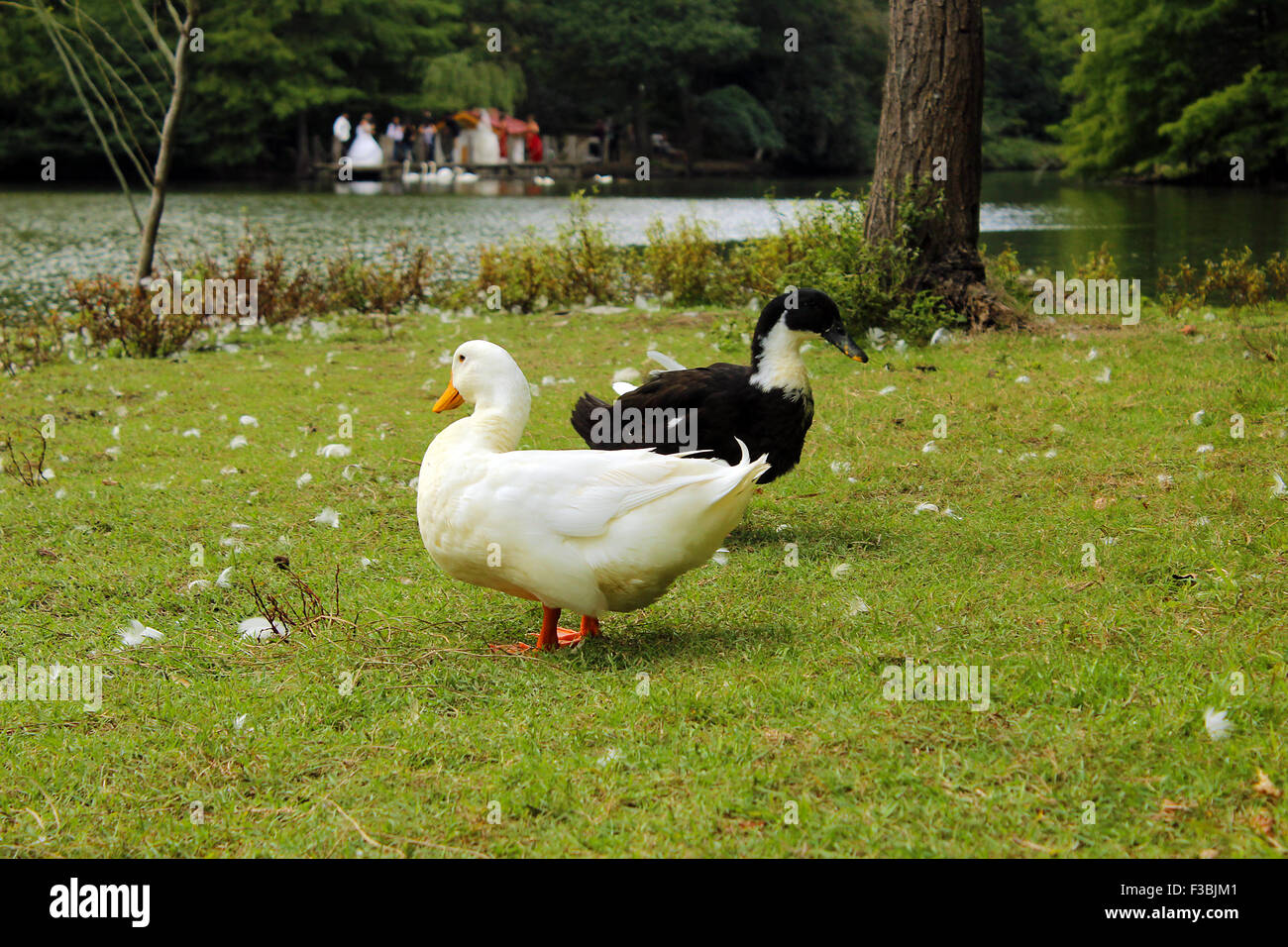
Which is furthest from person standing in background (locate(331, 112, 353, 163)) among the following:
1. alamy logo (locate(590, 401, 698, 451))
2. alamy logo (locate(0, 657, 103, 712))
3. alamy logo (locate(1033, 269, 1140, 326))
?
alamy logo (locate(0, 657, 103, 712))

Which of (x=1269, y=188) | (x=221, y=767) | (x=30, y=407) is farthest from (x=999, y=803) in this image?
(x=1269, y=188)

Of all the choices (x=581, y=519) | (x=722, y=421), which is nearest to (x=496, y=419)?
(x=581, y=519)

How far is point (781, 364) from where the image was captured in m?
5.89

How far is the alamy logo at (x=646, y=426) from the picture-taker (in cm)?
Result: 589

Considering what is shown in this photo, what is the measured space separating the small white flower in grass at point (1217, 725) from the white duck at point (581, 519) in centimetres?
164

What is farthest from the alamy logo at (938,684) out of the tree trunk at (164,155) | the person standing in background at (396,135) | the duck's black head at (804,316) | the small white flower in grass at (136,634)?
the person standing in background at (396,135)

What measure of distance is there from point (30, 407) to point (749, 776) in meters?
8.45

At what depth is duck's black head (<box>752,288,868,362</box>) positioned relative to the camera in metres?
5.89

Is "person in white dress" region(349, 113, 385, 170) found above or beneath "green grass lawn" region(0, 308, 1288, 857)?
above

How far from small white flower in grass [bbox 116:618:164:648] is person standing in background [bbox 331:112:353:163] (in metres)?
52.4

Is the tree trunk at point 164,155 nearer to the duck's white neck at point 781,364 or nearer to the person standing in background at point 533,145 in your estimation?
the duck's white neck at point 781,364

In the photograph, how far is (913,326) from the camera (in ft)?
35.7
